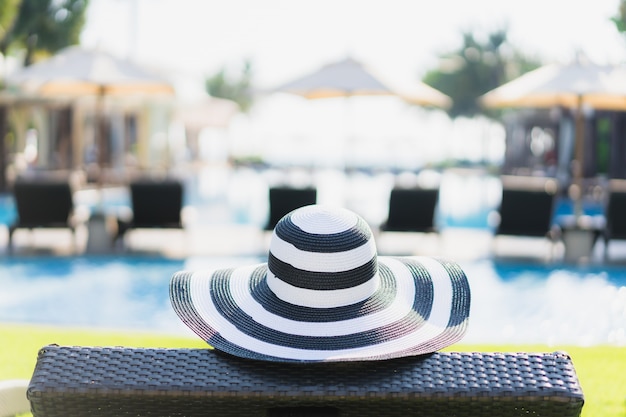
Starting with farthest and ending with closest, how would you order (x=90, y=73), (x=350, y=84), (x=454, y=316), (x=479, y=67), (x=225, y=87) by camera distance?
(x=225, y=87) → (x=479, y=67) → (x=350, y=84) → (x=90, y=73) → (x=454, y=316)

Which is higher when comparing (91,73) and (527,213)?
(91,73)

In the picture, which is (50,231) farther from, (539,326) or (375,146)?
(375,146)

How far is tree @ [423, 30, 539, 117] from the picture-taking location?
151 ft

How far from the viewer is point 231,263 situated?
9242mm

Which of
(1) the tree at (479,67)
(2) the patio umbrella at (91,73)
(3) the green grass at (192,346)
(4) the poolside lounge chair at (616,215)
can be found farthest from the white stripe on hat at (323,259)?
(1) the tree at (479,67)

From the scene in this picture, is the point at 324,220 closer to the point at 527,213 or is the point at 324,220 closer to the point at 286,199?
the point at 286,199

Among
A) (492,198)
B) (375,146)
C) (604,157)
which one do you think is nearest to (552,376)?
(492,198)

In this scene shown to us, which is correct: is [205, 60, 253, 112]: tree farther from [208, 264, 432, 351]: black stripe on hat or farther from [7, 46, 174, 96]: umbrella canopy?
[208, 264, 432, 351]: black stripe on hat

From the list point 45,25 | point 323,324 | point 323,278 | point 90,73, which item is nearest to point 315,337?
point 323,324

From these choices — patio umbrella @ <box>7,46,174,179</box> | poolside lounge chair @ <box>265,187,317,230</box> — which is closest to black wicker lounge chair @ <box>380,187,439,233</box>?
poolside lounge chair @ <box>265,187,317,230</box>

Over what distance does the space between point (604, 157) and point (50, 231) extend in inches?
724

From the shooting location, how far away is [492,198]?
21.1 m

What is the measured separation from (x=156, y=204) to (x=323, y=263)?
7.96 meters

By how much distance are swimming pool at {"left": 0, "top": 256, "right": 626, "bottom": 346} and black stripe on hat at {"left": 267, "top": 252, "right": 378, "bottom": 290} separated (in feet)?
12.8
